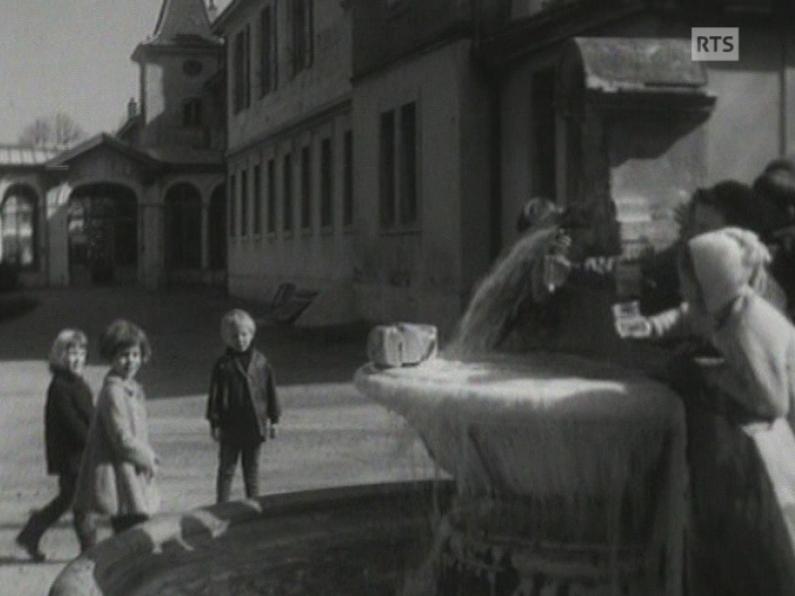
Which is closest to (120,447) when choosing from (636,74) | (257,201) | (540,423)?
(540,423)

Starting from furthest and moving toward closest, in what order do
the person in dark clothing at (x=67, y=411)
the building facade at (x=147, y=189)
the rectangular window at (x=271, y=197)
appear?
1. the building facade at (x=147, y=189)
2. the rectangular window at (x=271, y=197)
3. the person in dark clothing at (x=67, y=411)

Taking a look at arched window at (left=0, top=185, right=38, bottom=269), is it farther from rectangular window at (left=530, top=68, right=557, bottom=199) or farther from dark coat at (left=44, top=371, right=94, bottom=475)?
dark coat at (left=44, top=371, right=94, bottom=475)

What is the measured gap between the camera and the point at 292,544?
215 inches

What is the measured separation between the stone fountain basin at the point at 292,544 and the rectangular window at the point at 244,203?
110ft

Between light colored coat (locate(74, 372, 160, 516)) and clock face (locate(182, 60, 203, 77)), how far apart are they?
48.8m

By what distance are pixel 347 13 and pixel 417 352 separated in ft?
71.3

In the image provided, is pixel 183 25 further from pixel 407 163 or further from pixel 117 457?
pixel 117 457

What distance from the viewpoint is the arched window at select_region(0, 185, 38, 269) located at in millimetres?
49844

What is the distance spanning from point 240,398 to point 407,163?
14663 millimetres

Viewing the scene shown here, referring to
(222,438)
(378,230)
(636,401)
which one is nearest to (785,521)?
(636,401)

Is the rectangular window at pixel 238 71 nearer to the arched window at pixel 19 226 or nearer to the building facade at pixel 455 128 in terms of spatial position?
the building facade at pixel 455 128

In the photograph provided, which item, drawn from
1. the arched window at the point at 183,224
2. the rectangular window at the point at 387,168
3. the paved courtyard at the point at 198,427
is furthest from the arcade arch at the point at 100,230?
the rectangular window at the point at 387,168

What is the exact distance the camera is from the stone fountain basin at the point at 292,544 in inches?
199

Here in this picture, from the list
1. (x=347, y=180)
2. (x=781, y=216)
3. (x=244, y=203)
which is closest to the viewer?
(x=781, y=216)
